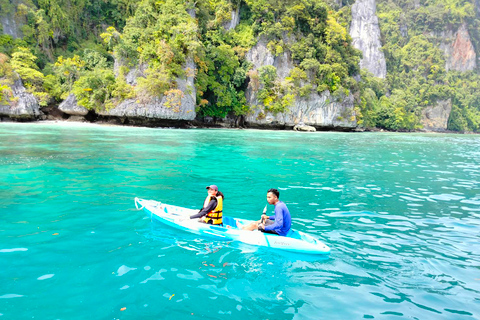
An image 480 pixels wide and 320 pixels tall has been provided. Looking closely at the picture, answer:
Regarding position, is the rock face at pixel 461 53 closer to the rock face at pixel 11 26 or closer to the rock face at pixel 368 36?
the rock face at pixel 368 36

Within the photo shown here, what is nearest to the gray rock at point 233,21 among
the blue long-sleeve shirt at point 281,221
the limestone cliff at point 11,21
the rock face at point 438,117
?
the limestone cliff at point 11,21

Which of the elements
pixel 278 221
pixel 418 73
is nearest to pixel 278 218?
pixel 278 221

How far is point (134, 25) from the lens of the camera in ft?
138

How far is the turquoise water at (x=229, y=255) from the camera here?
4043mm

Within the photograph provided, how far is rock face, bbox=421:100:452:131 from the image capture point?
79812mm

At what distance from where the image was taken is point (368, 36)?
3423 inches

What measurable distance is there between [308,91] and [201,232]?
157 feet

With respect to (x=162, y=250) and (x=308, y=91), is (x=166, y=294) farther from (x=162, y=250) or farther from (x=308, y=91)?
(x=308, y=91)

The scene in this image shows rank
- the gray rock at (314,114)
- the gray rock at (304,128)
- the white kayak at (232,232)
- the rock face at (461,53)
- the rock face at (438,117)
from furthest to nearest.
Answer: the rock face at (461,53) → the rock face at (438,117) → the gray rock at (304,128) → the gray rock at (314,114) → the white kayak at (232,232)

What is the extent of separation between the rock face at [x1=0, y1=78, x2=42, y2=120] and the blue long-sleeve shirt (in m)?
39.8

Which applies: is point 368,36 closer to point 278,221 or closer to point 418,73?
point 418,73

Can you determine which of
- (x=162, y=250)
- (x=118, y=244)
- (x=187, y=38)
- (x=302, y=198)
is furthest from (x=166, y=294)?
(x=187, y=38)

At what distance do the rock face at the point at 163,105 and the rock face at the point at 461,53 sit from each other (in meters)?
99.7

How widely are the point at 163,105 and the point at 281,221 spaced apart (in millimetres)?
35096
